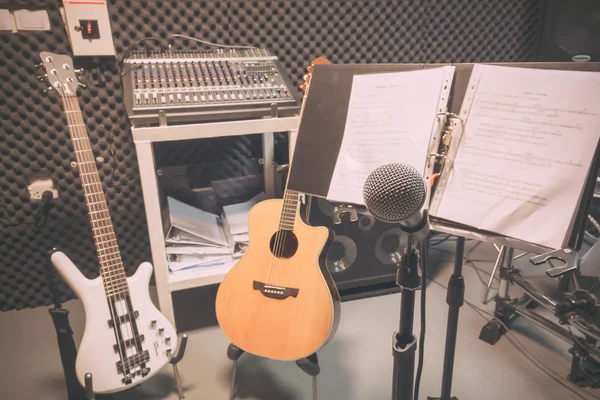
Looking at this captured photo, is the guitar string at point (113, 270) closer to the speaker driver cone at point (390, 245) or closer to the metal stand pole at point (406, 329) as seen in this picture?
the metal stand pole at point (406, 329)

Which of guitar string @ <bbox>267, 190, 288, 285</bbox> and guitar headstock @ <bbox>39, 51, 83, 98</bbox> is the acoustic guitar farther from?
guitar headstock @ <bbox>39, 51, 83, 98</bbox>

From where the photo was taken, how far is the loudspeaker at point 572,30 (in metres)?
1.81

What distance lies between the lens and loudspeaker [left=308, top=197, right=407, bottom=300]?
1673 millimetres

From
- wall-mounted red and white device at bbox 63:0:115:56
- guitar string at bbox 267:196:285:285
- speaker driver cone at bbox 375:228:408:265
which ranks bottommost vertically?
speaker driver cone at bbox 375:228:408:265

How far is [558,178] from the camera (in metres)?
0.73

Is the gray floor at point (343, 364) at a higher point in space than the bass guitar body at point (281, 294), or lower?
lower

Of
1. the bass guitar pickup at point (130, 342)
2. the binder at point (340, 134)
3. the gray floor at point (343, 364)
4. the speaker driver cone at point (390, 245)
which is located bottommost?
the gray floor at point (343, 364)

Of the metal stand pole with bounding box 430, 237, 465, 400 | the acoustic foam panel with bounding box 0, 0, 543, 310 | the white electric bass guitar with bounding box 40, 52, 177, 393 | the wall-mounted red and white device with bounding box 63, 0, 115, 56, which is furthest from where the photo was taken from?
the acoustic foam panel with bounding box 0, 0, 543, 310

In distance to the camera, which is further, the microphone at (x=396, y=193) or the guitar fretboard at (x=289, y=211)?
the guitar fretboard at (x=289, y=211)

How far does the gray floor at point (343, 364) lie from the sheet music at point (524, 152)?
31.3 inches

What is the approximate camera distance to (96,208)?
4.15ft

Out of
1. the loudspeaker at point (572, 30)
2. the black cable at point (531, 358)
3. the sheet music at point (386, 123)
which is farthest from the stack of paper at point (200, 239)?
the loudspeaker at point (572, 30)

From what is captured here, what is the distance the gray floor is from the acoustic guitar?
26 cm

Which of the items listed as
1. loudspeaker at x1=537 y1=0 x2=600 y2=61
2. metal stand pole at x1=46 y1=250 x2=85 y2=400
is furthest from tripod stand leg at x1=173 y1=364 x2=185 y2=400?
loudspeaker at x1=537 y1=0 x2=600 y2=61
